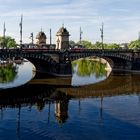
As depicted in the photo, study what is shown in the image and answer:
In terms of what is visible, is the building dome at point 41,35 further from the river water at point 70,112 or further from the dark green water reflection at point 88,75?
the river water at point 70,112

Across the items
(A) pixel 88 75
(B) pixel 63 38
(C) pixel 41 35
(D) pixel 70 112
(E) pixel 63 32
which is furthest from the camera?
(C) pixel 41 35

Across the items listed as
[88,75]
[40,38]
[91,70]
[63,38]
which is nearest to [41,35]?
[40,38]

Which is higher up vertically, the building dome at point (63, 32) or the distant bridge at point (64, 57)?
the building dome at point (63, 32)

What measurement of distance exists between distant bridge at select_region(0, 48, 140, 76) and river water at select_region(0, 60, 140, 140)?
10873 mm

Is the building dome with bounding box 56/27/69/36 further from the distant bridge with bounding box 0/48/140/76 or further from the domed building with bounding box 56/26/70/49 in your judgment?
the distant bridge with bounding box 0/48/140/76

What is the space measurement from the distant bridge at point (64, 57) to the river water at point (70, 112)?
10.9 meters

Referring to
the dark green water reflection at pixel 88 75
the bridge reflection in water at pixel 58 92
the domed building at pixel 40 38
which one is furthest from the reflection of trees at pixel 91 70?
the bridge reflection in water at pixel 58 92

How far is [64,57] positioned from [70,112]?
42586mm

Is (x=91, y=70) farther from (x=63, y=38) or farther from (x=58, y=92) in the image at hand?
(x=58, y=92)

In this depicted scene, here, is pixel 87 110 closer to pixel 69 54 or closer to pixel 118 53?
pixel 69 54

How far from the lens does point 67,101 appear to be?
52.9m

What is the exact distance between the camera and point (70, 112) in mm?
46062

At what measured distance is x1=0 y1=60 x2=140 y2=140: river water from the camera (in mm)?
36125

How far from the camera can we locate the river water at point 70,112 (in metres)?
36.1
